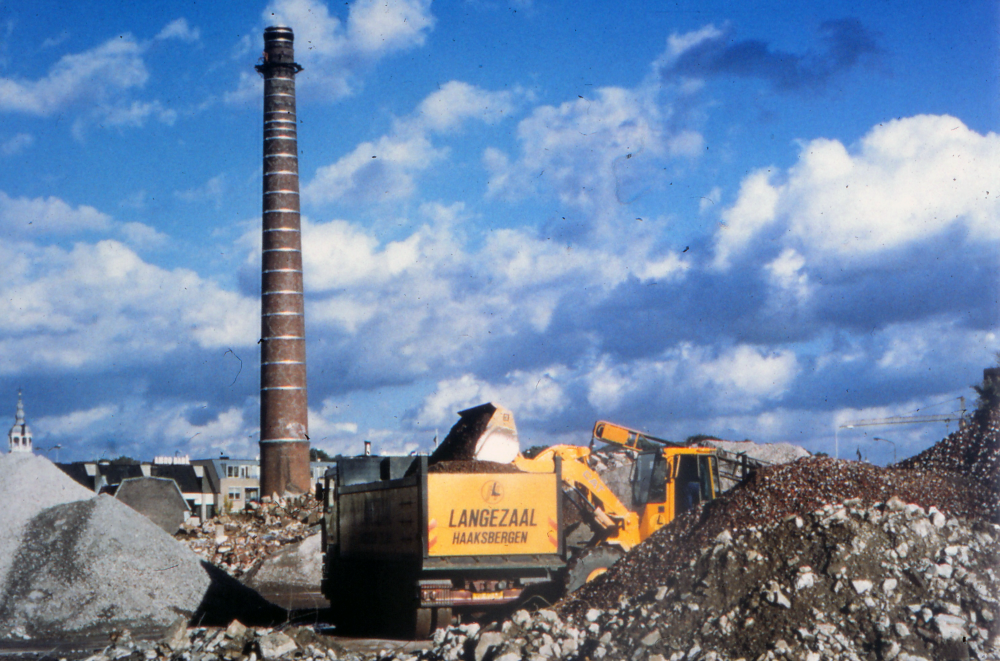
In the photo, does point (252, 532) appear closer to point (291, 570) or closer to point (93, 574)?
point (291, 570)

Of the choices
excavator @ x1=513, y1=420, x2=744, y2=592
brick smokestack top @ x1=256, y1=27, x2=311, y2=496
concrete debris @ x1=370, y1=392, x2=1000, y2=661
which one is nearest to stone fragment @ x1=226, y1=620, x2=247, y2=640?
concrete debris @ x1=370, y1=392, x2=1000, y2=661

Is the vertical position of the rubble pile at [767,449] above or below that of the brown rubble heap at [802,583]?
above

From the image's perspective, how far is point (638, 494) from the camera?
13.8 meters

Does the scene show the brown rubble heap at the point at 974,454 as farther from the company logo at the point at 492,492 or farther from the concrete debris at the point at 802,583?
the company logo at the point at 492,492

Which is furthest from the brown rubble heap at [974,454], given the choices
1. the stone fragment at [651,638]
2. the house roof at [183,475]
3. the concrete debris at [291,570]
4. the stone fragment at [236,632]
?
the house roof at [183,475]

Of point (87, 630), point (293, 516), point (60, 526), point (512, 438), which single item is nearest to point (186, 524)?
point (293, 516)

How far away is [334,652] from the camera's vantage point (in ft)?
35.8

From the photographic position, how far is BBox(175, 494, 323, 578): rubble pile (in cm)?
2477

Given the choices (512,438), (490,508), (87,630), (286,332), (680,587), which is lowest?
(87,630)

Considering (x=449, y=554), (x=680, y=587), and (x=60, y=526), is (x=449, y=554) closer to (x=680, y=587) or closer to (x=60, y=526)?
(x=680, y=587)

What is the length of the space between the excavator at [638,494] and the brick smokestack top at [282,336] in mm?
19680

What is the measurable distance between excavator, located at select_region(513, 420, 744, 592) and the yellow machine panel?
0.75 metres

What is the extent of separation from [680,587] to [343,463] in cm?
836

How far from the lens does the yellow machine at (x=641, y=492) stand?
42.7ft
